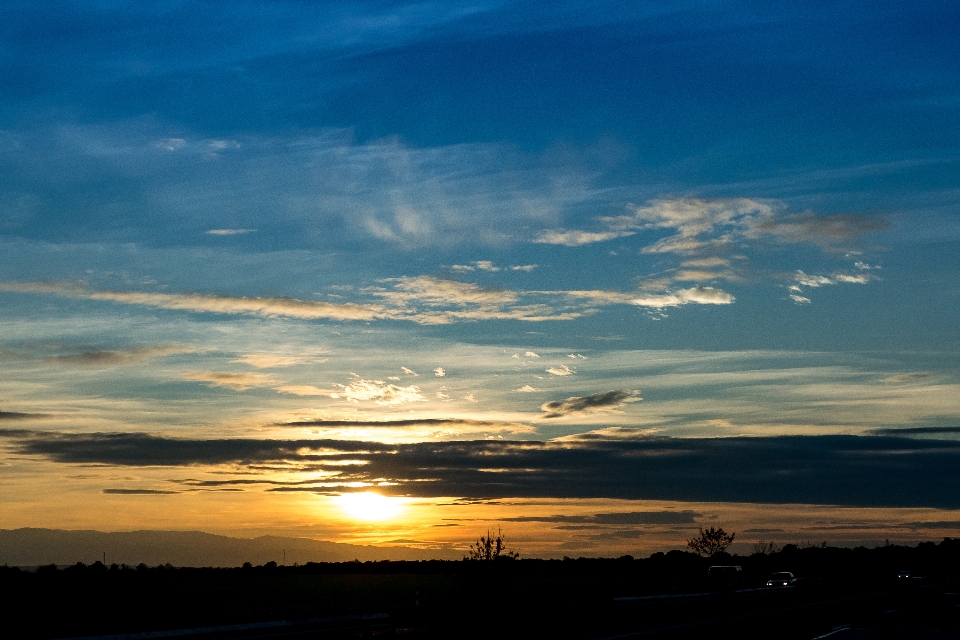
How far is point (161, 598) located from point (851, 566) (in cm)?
12860

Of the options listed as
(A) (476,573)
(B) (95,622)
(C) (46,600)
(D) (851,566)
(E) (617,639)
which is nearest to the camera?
(E) (617,639)

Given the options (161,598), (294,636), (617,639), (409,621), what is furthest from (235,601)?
(617,639)

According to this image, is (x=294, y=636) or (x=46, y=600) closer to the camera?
(x=294, y=636)

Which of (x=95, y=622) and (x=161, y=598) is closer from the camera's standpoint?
(x=95, y=622)

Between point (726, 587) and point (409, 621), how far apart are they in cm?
4546

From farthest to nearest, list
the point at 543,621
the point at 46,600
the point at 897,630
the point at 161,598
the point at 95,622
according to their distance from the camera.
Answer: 1. the point at 161,598
2. the point at 46,600
3. the point at 95,622
4. the point at 543,621
5. the point at 897,630

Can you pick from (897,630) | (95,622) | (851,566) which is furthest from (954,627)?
(851,566)

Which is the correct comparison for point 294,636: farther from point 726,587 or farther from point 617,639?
point 726,587

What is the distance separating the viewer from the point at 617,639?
31328mm

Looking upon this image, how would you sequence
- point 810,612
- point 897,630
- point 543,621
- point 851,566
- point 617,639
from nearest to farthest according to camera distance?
point 617,639 → point 897,630 → point 543,621 → point 810,612 → point 851,566

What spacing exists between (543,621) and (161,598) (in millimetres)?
55883

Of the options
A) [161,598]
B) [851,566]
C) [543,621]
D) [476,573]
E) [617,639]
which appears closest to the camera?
[617,639]

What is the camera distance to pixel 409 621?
43.2 metres

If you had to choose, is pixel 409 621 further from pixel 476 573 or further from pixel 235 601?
pixel 235 601
